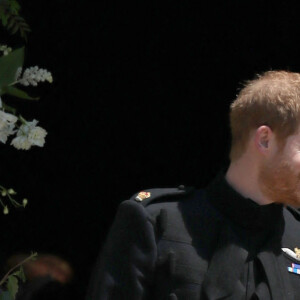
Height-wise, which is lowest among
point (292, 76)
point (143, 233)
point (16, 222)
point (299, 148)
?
point (16, 222)

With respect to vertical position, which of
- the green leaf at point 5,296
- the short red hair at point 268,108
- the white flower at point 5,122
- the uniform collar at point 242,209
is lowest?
the green leaf at point 5,296

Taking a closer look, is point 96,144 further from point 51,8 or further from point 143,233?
point 143,233

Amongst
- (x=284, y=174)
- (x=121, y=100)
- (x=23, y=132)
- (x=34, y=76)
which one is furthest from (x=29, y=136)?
(x=121, y=100)

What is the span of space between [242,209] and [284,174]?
13 centimetres

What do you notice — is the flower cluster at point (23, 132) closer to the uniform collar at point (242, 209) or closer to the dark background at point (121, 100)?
the uniform collar at point (242, 209)

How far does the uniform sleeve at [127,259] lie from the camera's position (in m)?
2.24

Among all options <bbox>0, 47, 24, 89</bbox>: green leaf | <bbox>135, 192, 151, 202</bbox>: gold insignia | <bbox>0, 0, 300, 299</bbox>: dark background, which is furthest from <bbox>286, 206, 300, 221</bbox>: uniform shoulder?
<bbox>0, 0, 300, 299</bbox>: dark background

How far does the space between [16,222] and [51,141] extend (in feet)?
0.96

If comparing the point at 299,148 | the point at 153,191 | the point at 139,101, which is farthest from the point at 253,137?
the point at 139,101

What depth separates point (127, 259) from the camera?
2260mm

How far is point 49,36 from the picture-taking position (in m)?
3.21

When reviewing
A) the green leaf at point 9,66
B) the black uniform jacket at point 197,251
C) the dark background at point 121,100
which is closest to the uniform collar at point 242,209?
the black uniform jacket at point 197,251

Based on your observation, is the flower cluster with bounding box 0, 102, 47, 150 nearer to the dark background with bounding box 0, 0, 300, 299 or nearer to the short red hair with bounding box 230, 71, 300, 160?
the short red hair with bounding box 230, 71, 300, 160

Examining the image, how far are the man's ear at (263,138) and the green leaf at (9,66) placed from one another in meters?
0.58
